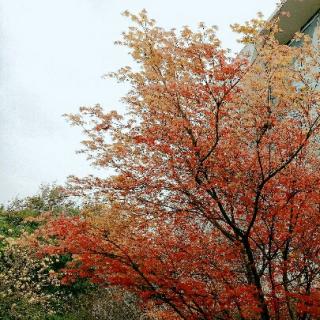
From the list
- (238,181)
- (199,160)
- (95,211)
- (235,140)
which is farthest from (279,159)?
(95,211)

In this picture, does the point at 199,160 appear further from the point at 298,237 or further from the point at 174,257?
the point at 298,237

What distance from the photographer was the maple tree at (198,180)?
7.57m

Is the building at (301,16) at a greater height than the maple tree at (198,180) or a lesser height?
greater

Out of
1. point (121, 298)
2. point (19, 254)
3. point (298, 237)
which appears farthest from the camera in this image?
point (121, 298)

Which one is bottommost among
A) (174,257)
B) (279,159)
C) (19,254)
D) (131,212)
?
(174,257)

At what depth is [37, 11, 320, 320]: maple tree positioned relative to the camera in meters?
7.57

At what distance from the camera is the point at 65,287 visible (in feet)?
66.4

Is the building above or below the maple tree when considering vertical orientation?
above

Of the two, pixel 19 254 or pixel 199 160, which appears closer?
pixel 199 160

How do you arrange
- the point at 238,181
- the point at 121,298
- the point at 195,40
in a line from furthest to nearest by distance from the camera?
the point at 121,298 < the point at 238,181 < the point at 195,40

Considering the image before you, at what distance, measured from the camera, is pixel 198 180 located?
25.6 ft

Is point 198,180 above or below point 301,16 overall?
below

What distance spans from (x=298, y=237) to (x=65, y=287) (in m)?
15.0

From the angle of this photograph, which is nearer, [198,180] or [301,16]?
[198,180]
